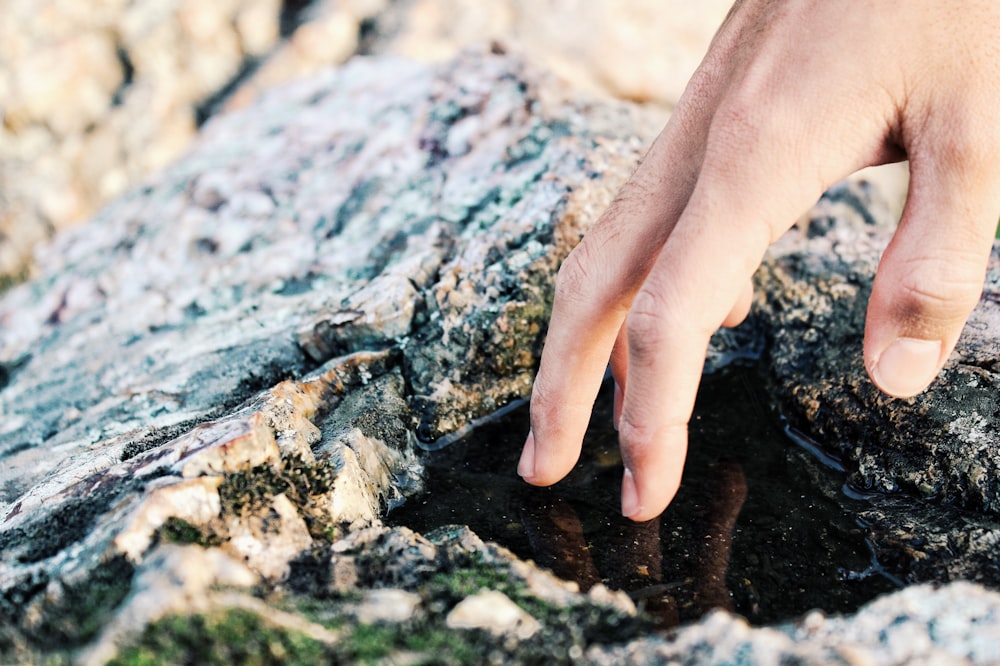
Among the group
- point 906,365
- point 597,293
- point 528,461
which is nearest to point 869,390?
point 906,365

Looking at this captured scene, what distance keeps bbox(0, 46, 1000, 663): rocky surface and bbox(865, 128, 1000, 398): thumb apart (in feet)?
1.58

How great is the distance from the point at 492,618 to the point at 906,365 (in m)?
1.00

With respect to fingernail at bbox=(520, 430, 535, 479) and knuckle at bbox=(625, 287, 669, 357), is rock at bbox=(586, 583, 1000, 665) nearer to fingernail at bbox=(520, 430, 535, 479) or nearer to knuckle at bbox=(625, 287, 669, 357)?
knuckle at bbox=(625, 287, 669, 357)

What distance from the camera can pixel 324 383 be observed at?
2152mm

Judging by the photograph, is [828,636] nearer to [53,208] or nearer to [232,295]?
[232,295]

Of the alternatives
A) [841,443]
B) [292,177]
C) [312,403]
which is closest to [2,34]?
[292,177]

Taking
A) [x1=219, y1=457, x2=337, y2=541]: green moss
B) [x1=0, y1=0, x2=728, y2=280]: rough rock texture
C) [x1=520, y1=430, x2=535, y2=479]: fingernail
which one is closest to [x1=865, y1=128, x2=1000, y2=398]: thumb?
[x1=520, y1=430, x2=535, y2=479]: fingernail

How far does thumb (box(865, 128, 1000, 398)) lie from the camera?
58.7 inches

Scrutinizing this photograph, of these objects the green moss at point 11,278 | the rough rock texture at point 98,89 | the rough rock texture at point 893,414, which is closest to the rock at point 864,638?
the rough rock texture at point 893,414

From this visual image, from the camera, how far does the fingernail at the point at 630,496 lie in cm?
162

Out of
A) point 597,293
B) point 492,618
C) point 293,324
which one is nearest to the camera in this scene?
point 492,618

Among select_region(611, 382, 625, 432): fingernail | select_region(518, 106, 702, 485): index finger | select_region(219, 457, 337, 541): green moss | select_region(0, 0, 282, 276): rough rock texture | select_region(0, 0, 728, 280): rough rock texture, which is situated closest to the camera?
select_region(219, 457, 337, 541): green moss

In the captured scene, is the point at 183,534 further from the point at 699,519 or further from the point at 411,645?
the point at 699,519

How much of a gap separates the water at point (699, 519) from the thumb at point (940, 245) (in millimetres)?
522
